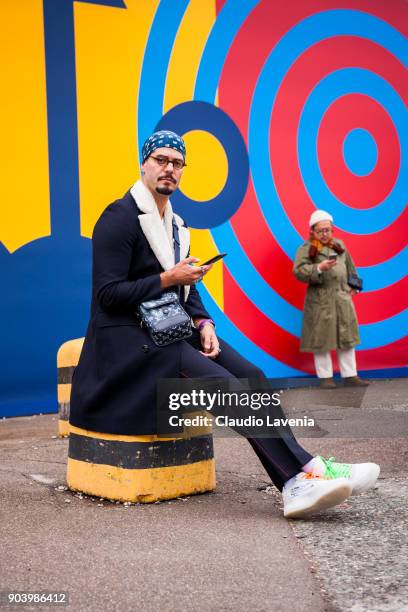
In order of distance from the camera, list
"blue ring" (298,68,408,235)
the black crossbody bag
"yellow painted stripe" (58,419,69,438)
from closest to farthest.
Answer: the black crossbody bag → "yellow painted stripe" (58,419,69,438) → "blue ring" (298,68,408,235)

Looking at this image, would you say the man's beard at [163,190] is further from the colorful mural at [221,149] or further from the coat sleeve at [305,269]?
the coat sleeve at [305,269]

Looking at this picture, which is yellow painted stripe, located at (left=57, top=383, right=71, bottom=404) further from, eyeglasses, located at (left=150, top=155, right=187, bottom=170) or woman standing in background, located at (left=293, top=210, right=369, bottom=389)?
woman standing in background, located at (left=293, top=210, right=369, bottom=389)

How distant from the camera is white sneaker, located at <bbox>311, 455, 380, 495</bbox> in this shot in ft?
10.2

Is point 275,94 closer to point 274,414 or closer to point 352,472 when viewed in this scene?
point 274,414

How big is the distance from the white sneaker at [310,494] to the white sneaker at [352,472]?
4 centimetres

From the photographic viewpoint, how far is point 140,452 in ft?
11.1

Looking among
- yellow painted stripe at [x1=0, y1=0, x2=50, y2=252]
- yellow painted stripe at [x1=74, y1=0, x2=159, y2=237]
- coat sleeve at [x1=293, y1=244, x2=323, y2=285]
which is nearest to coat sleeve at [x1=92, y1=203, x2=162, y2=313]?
yellow painted stripe at [x1=0, y1=0, x2=50, y2=252]

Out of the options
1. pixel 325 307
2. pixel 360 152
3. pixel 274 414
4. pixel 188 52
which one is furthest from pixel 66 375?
pixel 360 152

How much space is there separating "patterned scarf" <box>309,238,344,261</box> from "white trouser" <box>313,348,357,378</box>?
86cm

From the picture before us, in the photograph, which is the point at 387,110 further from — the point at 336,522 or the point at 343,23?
the point at 336,522

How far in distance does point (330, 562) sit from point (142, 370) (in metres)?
1.14

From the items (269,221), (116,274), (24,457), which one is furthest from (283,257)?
(116,274)

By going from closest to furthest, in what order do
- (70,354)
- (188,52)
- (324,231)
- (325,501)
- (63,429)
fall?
(325,501) < (70,354) < (63,429) < (188,52) < (324,231)

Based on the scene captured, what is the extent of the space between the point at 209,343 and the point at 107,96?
358 centimetres
